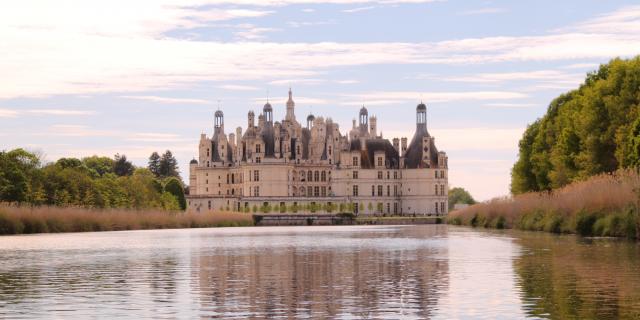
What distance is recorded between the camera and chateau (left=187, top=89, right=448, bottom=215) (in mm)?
165500

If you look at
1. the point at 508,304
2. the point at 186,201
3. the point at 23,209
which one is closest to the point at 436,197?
the point at 186,201

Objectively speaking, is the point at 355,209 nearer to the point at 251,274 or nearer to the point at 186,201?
the point at 186,201

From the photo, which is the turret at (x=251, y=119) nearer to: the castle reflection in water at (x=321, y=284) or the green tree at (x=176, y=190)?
the green tree at (x=176, y=190)

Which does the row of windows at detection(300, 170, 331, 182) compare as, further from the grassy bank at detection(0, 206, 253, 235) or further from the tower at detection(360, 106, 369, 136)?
the grassy bank at detection(0, 206, 253, 235)

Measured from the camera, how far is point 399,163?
552 feet

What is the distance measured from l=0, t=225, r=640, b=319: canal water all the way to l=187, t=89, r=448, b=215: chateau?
5088 inches

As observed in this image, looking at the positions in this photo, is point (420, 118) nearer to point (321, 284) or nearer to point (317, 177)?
point (317, 177)

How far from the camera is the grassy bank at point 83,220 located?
5912cm

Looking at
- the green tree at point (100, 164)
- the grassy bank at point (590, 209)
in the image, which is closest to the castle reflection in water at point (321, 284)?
the grassy bank at point (590, 209)

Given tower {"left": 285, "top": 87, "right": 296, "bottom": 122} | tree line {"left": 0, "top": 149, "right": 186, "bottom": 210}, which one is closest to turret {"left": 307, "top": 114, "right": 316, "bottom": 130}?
tower {"left": 285, "top": 87, "right": 296, "bottom": 122}

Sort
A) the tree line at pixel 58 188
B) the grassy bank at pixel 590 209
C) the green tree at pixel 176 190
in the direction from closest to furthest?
the grassy bank at pixel 590 209
the tree line at pixel 58 188
the green tree at pixel 176 190

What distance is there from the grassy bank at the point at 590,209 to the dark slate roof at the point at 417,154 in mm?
98667

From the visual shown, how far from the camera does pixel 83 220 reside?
224ft

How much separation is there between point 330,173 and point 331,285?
14907 centimetres
